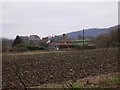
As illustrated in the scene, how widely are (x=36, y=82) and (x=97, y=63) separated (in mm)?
5749

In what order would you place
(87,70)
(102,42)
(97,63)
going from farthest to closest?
Result: (97,63) → (87,70) → (102,42)

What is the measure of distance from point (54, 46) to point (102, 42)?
26.3 meters

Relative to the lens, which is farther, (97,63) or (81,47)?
(81,47)

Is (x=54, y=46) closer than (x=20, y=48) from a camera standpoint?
No

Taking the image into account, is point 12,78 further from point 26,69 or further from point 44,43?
point 44,43

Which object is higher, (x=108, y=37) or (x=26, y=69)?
(x=108, y=37)

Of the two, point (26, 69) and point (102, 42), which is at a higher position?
point (102, 42)

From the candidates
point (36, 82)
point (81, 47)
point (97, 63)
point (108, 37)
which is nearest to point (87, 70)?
point (97, 63)

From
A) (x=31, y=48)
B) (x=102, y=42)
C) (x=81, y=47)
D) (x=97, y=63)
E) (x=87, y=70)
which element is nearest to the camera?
(x=102, y=42)

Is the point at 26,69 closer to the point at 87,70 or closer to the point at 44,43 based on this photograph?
the point at 87,70

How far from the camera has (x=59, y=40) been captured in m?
29.4

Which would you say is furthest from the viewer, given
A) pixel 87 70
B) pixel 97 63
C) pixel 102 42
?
pixel 97 63

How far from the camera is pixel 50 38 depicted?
28.8 meters

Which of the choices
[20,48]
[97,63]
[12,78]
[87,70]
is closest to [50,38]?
[20,48]
